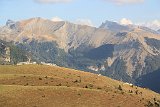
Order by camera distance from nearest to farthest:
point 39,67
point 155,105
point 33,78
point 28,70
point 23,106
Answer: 1. point 23,106
2. point 155,105
3. point 33,78
4. point 28,70
5. point 39,67

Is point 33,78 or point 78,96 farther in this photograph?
point 33,78

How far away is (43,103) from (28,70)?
185ft

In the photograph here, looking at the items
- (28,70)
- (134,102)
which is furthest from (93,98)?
(28,70)

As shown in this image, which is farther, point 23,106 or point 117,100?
point 117,100

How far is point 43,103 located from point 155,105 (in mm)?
25905

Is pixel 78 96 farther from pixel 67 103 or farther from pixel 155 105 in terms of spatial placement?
pixel 155 105

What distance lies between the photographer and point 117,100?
94938mm

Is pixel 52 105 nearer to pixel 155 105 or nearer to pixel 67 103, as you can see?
pixel 67 103

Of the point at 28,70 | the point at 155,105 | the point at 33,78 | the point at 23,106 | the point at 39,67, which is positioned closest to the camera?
the point at 23,106

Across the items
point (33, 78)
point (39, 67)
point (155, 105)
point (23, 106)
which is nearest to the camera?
point (23, 106)

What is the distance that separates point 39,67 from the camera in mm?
149875

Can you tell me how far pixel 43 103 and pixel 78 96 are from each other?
11500 millimetres

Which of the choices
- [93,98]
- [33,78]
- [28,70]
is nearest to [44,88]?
[93,98]

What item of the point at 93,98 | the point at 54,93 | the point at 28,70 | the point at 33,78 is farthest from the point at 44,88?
the point at 28,70
